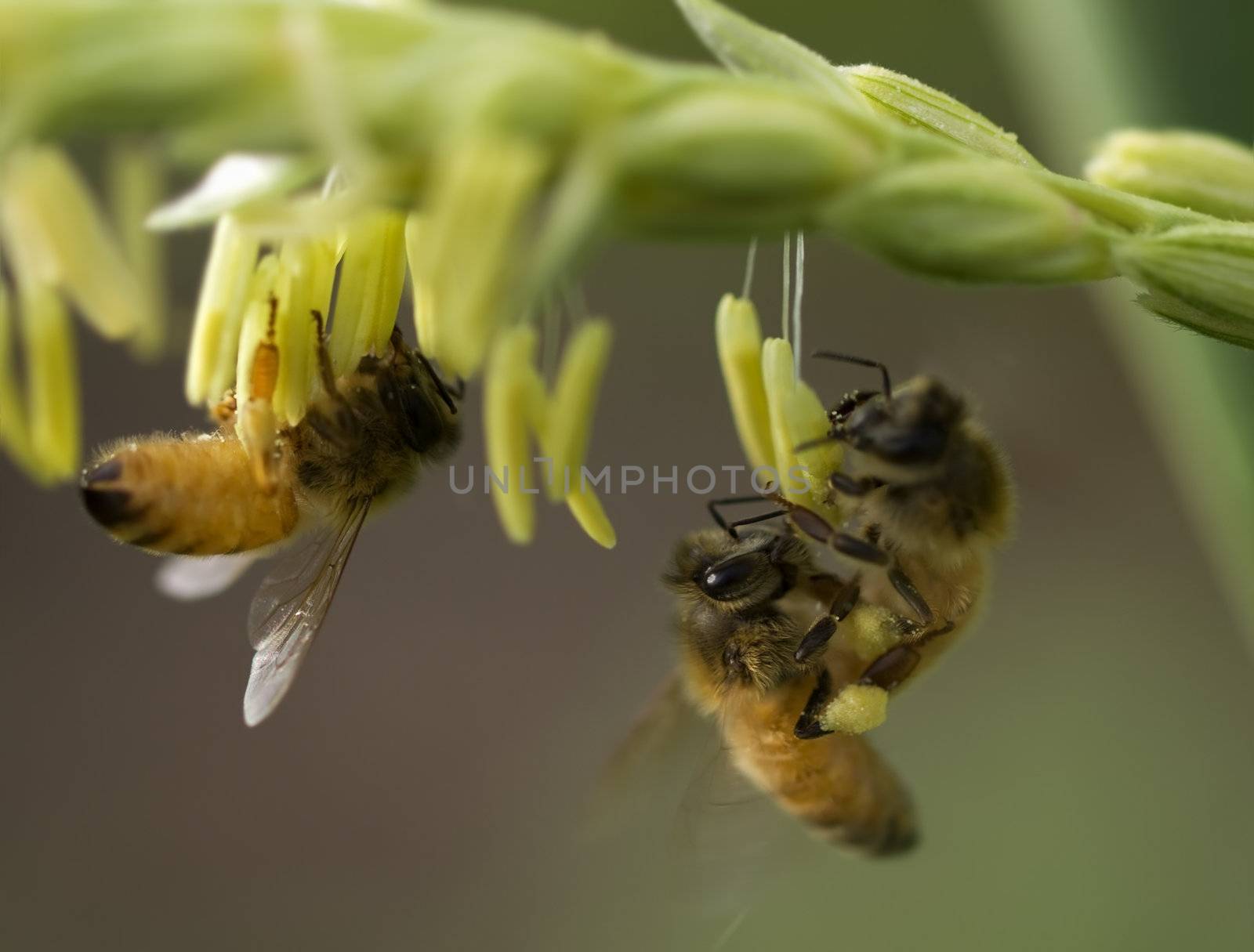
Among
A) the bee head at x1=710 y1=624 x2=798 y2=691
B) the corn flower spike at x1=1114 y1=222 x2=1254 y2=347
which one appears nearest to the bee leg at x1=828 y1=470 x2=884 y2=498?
the bee head at x1=710 y1=624 x2=798 y2=691

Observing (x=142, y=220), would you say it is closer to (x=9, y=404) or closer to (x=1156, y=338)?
(x=9, y=404)

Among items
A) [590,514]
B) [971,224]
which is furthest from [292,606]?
[971,224]

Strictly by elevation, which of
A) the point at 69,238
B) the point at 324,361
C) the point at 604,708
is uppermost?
the point at 69,238

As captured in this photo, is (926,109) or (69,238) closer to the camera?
(69,238)

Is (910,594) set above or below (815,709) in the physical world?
above

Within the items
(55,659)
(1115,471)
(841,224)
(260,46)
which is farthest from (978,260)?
(55,659)

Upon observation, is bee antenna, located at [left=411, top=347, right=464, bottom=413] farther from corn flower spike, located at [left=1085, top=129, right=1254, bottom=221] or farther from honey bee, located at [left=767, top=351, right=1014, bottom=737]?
corn flower spike, located at [left=1085, top=129, right=1254, bottom=221]

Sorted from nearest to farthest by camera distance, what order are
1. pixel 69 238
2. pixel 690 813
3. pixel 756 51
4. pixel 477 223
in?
pixel 477 223
pixel 69 238
pixel 756 51
pixel 690 813
